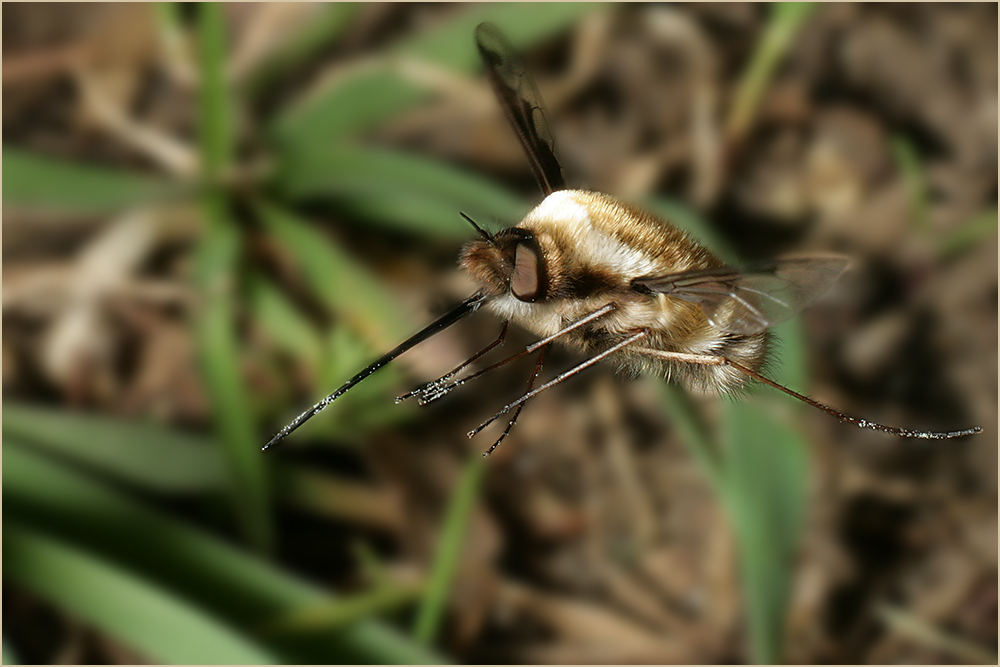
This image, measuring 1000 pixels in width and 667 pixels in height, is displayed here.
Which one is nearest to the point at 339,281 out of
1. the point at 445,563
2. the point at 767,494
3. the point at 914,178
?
the point at 445,563

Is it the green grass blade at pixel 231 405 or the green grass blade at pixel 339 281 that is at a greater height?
the green grass blade at pixel 339 281

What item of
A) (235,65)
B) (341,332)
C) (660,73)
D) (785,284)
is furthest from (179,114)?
(785,284)

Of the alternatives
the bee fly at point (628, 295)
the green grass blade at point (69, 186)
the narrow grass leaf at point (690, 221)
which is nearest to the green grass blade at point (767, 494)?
the narrow grass leaf at point (690, 221)

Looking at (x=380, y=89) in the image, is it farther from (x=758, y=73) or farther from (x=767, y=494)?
(x=767, y=494)

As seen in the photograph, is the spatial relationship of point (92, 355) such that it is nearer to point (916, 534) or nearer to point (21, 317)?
point (21, 317)

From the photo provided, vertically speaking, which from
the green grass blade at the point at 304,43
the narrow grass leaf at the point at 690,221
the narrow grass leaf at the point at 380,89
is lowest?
the narrow grass leaf at the point at 690,221

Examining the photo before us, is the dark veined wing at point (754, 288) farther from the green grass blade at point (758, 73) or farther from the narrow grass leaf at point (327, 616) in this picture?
the green grass blade at point (758, 73)

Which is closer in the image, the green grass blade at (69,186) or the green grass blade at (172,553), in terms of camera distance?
the green grass blade at (172,553)
